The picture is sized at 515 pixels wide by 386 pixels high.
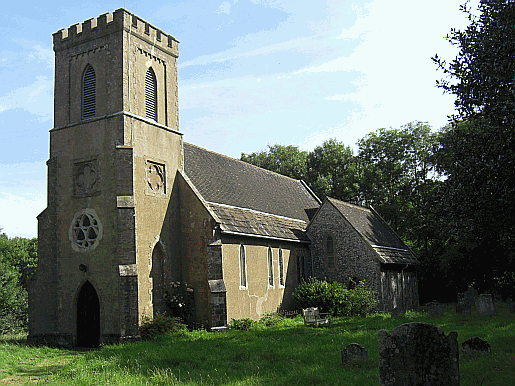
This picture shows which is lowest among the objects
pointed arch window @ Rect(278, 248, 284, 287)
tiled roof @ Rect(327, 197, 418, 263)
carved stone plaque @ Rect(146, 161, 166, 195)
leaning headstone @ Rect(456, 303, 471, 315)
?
leaning headstone @ Rect(456, 303, 471, 315)

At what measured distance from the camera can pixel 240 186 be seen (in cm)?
3036

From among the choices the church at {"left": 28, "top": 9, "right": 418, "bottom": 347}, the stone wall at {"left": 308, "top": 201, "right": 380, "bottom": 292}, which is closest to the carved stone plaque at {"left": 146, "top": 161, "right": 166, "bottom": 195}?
the church at {"left": 28, "top": 9, "right": 418, "bottom": 347}

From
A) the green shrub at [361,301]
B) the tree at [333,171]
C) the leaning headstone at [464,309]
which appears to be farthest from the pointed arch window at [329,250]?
the tree at [333,171]

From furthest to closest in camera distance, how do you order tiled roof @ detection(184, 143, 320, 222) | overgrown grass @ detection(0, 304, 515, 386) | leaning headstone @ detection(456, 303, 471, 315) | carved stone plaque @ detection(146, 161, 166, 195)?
tiled roof @ detection(184, 143, 320, 222)
leaning headstone @ detection(456, 303, 471, 315)
carved stone plaque @ detection(146, 161, 166, 195)
overgrown grass @ detection(0, 304, 515, 386)

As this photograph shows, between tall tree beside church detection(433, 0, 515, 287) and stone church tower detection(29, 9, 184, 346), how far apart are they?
13.0 m

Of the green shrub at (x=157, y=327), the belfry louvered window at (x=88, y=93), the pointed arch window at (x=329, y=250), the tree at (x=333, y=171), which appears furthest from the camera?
the tree at (x=333, y=171)

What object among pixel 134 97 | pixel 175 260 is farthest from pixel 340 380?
pixel 134 97

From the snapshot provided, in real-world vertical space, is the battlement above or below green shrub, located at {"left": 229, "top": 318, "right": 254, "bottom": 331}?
above

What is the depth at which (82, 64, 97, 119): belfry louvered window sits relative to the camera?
23203 millimetres

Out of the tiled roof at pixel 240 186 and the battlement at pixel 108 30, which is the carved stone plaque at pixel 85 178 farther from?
the battlement at pixel 108 30

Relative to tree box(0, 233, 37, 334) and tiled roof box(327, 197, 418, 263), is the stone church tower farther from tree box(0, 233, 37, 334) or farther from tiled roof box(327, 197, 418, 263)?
tree box(0, 233, 37, 334)

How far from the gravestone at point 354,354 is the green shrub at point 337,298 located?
1414 centimetres

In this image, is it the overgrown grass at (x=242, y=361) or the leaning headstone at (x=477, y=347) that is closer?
the overgrown grass at (x=242, y=361)

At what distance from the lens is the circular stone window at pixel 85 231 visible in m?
21.8
